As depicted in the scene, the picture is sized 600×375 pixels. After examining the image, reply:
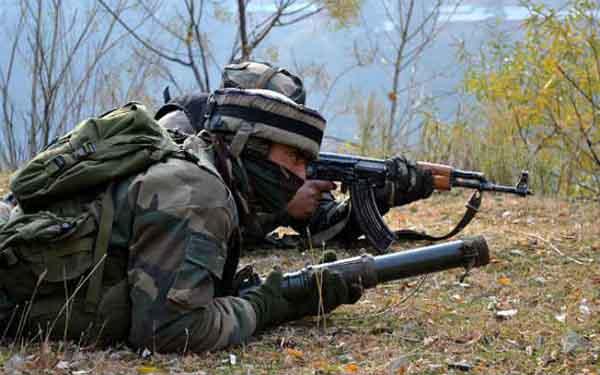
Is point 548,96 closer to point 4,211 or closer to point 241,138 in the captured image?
→ point 241,138

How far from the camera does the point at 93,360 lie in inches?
114

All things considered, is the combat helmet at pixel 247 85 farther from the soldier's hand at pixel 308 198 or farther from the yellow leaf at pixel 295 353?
the yellow leaf at pixel 295 353

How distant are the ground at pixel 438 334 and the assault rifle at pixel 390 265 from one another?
19cm

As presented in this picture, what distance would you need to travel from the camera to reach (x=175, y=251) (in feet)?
9.37

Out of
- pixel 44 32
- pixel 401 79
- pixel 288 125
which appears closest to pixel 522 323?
pixel 288 125

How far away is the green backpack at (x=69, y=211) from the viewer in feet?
9.48

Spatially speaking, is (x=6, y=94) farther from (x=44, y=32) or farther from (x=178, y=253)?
(x=178, y=253)

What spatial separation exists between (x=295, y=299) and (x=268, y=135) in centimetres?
69

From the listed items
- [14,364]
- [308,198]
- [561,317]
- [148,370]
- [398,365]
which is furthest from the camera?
[308,198]

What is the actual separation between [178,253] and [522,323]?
5.19ft

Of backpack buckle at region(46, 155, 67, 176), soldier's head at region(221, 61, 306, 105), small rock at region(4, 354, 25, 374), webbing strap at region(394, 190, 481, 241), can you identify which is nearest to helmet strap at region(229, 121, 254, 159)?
backpack buckle at region(46, 155, 67, 176)

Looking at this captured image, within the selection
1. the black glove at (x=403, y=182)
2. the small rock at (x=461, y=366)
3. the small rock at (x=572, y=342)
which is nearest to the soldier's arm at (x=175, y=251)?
the small rock at (x=461, y=366)

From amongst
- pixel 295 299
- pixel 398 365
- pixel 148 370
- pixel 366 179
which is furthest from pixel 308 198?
pixel 148 370

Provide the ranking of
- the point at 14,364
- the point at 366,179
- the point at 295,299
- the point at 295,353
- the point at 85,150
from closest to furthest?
1. the point at 14,364
2. the point at 85,150
3. the point at 295,353
4. the point at 295,299
5. the point at 366,179
